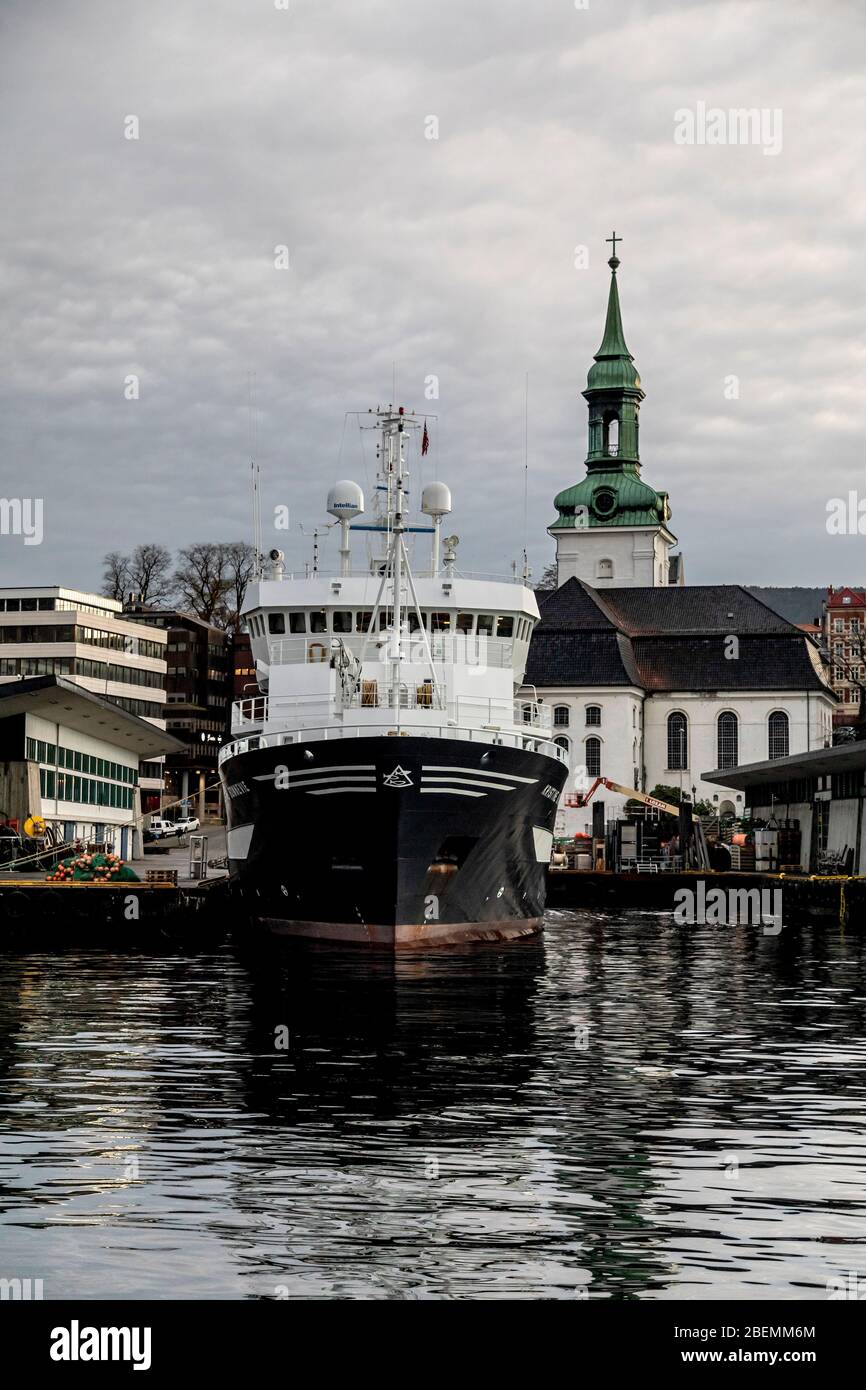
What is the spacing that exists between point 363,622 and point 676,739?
89456 millimetres

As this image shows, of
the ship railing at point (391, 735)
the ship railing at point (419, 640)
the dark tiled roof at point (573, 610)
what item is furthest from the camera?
the dark tiled roof at point (573, 610)

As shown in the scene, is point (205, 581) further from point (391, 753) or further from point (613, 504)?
point (391, 753)

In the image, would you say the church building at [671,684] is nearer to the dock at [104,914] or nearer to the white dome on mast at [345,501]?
the white dome on mast at [345,501]

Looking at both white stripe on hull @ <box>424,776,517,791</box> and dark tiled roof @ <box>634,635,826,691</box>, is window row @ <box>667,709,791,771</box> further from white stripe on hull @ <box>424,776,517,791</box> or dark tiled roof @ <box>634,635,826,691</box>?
white stripe on hull @ <box>424,776,517,791</box>

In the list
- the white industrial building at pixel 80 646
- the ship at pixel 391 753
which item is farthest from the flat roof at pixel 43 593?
the ship at pixel 391 753

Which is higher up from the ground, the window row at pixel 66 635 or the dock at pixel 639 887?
the window row at pixel 66 635

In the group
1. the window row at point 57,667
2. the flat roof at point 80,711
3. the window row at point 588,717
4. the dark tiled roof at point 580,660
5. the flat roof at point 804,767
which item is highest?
the dark tiled roof at point 580,660

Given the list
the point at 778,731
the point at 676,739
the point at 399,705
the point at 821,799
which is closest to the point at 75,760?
the point at 821,799

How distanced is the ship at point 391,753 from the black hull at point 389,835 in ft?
0.15

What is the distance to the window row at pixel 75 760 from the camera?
7031 centimetres
